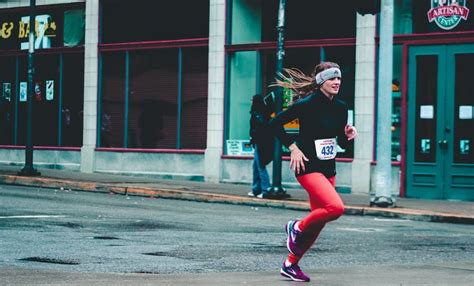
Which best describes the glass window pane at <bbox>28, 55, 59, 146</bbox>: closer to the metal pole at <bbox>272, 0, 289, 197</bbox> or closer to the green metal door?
the metal pole at <bbox>272, 0, 289, 197</bbox>

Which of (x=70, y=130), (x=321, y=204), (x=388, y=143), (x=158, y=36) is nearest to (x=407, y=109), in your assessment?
(x=388, y=143)

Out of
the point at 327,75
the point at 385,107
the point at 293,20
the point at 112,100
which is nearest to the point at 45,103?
the point at 112,100

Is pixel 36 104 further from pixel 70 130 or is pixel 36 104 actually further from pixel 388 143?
pixel 388 143

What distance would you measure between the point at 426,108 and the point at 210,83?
18.0 feet

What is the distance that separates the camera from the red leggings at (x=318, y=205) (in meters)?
9.57

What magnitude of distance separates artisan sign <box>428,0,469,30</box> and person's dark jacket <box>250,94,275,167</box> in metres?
4.06

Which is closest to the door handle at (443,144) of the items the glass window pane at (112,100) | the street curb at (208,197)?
the street curb at (208,197)

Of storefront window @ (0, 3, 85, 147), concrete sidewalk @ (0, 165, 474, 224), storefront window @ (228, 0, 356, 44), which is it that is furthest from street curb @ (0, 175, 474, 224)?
storefront window @ (0, 3, 85, 147)

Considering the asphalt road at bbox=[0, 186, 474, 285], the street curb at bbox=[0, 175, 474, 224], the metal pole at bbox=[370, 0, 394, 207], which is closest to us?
the asphalt road at bbox=[0, 186, 474, 285]

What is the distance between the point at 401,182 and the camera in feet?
74.7

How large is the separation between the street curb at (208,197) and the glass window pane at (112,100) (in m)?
4.02

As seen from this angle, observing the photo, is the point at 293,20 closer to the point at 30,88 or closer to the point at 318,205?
the point at 30,88

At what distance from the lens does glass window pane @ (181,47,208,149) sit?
26016 millimetres

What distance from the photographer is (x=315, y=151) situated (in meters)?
9.76
